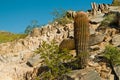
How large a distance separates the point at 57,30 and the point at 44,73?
24.6ft

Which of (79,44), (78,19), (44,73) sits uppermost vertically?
(78,19)

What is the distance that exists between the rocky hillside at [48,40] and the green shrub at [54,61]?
3.17 feet

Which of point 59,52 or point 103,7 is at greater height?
point 103,7

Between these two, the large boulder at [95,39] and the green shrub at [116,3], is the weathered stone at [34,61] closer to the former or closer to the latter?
the large boulder at [95,39]

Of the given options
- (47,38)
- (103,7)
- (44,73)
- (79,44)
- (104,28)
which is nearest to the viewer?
(79,44)

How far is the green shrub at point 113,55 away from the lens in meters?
17.8

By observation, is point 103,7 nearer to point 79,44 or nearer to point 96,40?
point 96,40

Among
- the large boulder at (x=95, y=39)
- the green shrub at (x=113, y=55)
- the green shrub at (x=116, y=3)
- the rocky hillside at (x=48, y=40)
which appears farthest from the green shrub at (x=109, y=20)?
the green shrub at (x=116, y=3)

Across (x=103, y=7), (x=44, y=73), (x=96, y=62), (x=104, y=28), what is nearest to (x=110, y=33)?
(x=104, y=28)

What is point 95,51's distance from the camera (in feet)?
65.5

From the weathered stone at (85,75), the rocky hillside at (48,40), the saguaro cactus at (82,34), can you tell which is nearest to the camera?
the weathered stone at (85,75)

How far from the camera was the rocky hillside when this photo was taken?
18.3 meters

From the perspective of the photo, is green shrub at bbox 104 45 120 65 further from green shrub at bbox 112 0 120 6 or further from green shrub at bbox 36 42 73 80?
green shrub at bbox 112 0 120 6

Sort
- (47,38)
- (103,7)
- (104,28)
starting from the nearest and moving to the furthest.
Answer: (104,28)
(47,38)
(103,7)
